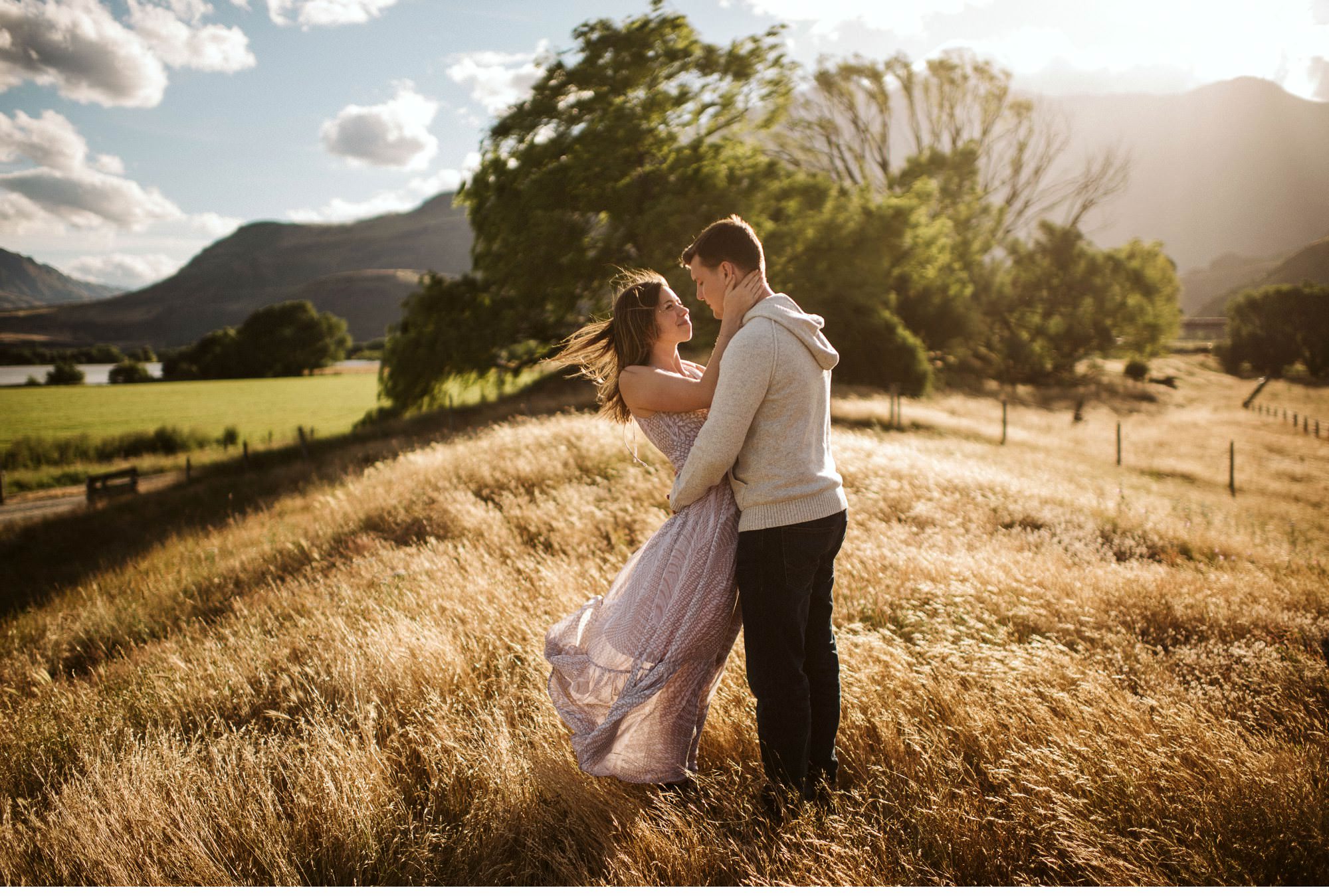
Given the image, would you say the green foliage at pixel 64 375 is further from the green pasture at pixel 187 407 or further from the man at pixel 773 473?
the man at pixel 773 473

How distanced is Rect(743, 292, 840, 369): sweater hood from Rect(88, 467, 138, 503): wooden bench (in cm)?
2096

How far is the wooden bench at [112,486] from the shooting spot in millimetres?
16922

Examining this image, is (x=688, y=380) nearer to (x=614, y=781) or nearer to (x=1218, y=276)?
(x=614, y=781)

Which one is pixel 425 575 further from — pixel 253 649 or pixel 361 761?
pixel 361 761

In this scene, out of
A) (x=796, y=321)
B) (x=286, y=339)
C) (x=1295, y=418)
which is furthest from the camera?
(x=286, y=339)

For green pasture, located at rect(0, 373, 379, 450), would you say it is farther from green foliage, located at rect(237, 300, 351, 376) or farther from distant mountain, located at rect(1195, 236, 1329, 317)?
distant mountain, located at rect(1195, 236, 1329, 317)

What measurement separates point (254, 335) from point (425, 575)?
8131cm

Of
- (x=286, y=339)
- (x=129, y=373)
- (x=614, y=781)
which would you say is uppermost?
(x=286, y=339)

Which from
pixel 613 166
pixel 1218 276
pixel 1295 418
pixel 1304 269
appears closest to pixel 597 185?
pixel 613 166

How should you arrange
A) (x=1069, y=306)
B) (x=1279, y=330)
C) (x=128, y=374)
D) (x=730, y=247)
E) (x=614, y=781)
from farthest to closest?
(x=128, y=374)
(x=1279, y=330)
(x=1069, y=306)
(x=614, y=781)
(x=730, y=247)

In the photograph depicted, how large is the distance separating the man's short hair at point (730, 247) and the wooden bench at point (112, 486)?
817 inches

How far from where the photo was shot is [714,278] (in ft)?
7.81

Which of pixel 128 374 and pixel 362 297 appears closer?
pixel 128 374

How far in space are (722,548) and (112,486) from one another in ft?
72.4
